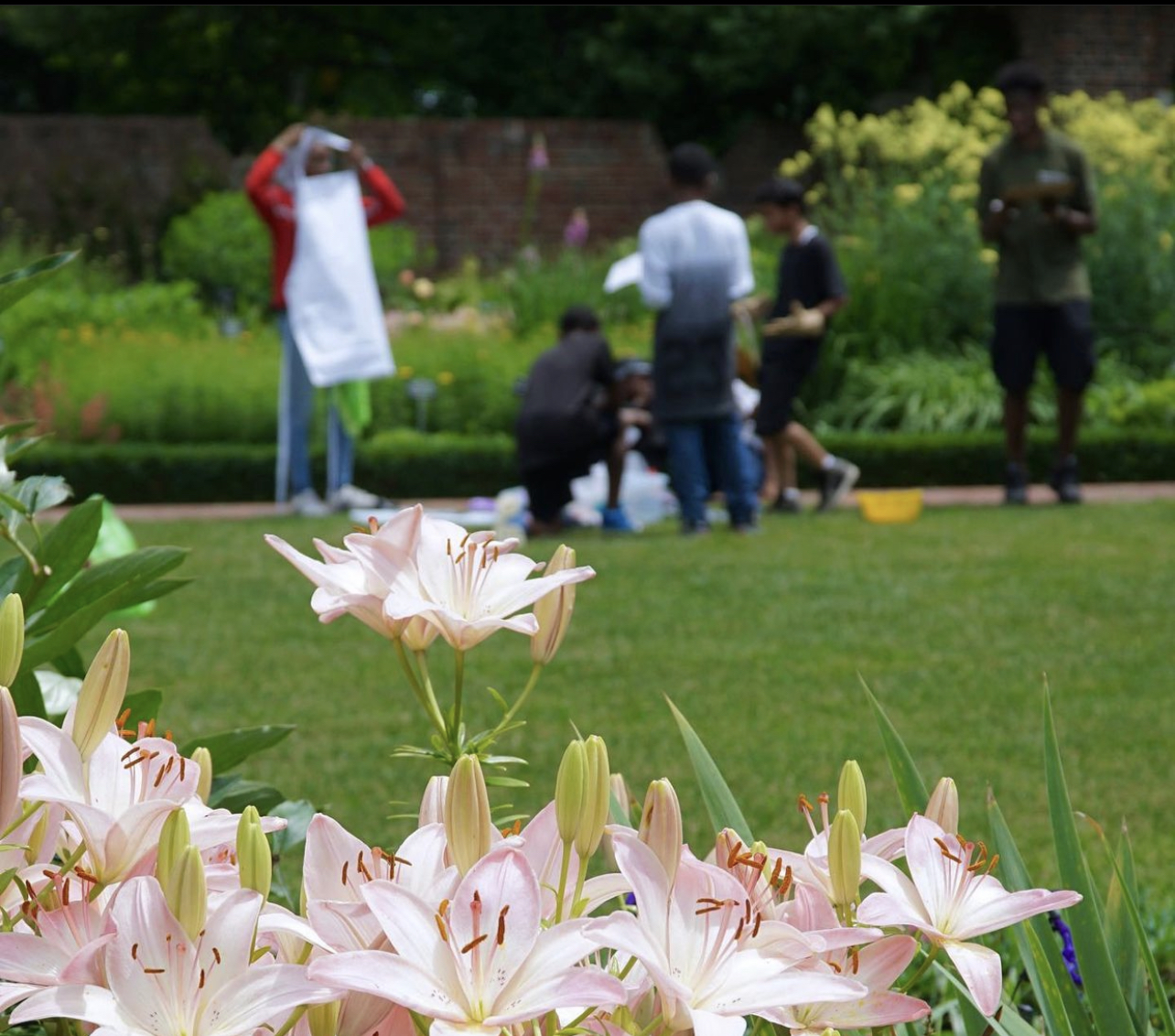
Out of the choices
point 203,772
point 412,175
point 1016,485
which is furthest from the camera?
point 412,175

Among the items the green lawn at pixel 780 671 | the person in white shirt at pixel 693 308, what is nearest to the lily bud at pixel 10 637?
the green lawn at pixel 780 671

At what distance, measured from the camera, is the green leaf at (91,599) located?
134 cm

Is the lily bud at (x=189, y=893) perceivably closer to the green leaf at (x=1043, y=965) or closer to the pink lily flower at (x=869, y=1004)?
the pink lily flower at (x=869, y=1004)

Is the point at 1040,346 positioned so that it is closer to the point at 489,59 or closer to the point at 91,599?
the point at 91,599

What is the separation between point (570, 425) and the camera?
776 cm

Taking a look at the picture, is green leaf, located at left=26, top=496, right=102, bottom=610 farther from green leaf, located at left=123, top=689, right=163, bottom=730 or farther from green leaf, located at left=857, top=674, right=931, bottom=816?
green leaf, located at left=857, top=674, right=931, bottom=816

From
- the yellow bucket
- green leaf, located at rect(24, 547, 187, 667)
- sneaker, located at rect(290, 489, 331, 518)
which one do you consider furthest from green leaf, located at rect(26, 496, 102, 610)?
sneaker, located at rect(290, 489, 331, 518)

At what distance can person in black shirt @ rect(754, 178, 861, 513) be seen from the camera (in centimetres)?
827

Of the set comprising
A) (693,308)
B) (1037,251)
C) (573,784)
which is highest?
(573,784)

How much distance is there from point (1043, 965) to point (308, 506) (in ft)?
24.9

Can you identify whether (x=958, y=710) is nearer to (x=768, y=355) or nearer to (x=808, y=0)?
(x=768, y=355)

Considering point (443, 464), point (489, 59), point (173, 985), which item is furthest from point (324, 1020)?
point (489, 59)

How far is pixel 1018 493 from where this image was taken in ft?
28.2

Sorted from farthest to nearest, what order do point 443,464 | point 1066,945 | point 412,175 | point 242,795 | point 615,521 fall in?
point 412,175
point 443,464
point 615,521
point 1066,945
point 242,795
